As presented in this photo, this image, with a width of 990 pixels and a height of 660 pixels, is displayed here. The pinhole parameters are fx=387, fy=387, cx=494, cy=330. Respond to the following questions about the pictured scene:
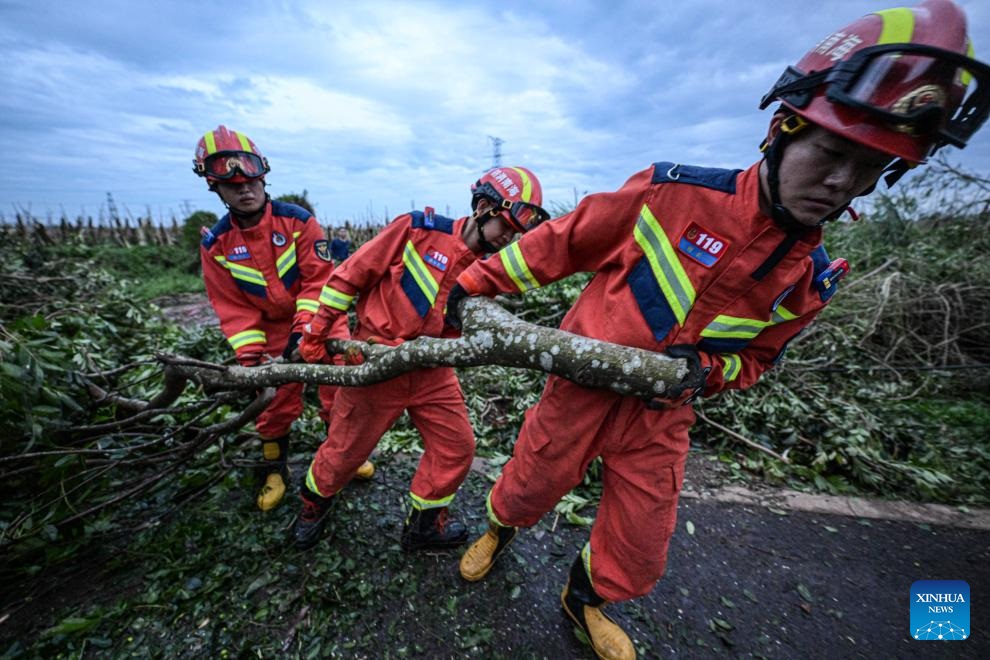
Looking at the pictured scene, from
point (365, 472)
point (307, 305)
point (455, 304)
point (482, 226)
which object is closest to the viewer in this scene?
point (455, 304)

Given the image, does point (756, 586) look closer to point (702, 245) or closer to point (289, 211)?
point (702, 245)

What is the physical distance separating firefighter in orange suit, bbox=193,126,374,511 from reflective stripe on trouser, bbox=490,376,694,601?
190cm

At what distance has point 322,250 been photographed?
121 inches

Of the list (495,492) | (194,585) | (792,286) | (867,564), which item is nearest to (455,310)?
(495,492)

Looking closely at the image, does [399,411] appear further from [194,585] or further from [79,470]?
[79,470]

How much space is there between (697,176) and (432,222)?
1435 mm

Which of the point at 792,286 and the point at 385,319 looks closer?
the point at 792,286

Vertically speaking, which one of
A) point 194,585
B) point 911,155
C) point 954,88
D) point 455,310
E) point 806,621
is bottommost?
point 806,621

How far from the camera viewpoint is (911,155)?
3.76 ft

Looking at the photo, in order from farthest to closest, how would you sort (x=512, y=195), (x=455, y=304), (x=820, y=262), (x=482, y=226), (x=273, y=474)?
(x=273, y=474) < (x=482, y=226) < (x=512, y=195) < (x=455, y=304) < (x=820, y=262)

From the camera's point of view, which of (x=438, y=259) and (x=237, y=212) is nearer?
(x=438, y=259)

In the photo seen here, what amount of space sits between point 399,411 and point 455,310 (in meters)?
0.96

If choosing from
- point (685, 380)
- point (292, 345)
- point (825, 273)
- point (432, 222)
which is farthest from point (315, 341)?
point (825, 273)

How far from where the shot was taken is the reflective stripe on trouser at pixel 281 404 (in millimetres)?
3004
